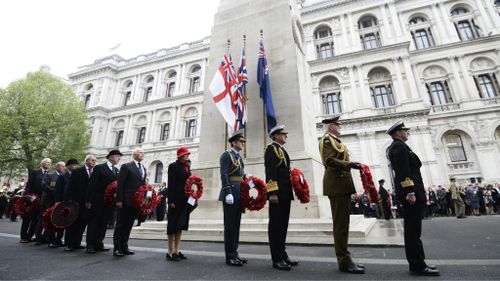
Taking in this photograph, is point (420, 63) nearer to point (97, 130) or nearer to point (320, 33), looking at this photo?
point (320, 33)

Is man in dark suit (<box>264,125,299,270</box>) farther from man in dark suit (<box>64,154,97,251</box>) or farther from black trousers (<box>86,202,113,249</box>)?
man in dark suit (<box>64,154,97,251</box>)

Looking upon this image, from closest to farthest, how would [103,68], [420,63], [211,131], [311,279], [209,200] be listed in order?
[311,279] → [209,200] → [211,131] → [420,63] → [103,68]

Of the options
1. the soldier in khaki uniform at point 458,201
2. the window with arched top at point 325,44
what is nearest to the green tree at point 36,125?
the window with arched top at point 325,44

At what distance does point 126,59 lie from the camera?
37.0 metres

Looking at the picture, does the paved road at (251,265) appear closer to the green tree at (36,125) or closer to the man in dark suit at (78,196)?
the man in dark suit at (78,196)

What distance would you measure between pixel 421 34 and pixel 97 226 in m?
29.6

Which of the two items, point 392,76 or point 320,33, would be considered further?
Result: point 320,33

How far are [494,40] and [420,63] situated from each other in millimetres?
5345

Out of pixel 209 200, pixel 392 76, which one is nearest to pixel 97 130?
pixel 209 200

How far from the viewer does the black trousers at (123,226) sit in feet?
13.7

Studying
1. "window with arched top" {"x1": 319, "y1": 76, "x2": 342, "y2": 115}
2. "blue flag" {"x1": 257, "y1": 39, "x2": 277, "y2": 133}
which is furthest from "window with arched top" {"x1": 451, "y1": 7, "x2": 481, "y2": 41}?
"blue flag" {"x1": 257, "y1": 39, "x2": 277, "y2": 133}

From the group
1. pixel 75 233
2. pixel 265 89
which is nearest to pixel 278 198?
Answer: pixel 265 89

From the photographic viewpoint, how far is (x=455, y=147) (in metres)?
19.5

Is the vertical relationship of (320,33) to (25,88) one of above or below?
above
